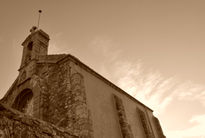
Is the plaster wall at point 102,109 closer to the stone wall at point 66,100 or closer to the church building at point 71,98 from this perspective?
the church building at point 71,98

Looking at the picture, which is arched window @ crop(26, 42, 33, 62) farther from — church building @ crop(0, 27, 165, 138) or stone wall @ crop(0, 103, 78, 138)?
stone wall @ crop(0, 103, 78, 138)

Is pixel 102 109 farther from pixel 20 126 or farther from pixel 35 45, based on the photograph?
pixel 20 126

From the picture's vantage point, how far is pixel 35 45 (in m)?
13.0

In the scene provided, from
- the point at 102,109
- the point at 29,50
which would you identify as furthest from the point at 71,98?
the point at 29,50

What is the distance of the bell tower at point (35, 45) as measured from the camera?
12.8 metres

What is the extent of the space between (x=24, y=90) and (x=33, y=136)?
8836 millimetres

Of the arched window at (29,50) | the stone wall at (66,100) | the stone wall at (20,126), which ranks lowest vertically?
the stone wall at (20,126)

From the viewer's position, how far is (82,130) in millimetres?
7512

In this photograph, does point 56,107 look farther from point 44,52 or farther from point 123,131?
point 44,52

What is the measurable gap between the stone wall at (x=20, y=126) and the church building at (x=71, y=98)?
3.99m

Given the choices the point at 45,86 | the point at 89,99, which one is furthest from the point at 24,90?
the point at 89,99

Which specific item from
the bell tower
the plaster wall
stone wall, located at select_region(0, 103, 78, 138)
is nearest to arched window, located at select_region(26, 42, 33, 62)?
the bell tower

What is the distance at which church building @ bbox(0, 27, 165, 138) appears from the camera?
8375mm

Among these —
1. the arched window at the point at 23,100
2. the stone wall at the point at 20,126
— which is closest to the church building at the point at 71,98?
the arched window at the point at 23,100
